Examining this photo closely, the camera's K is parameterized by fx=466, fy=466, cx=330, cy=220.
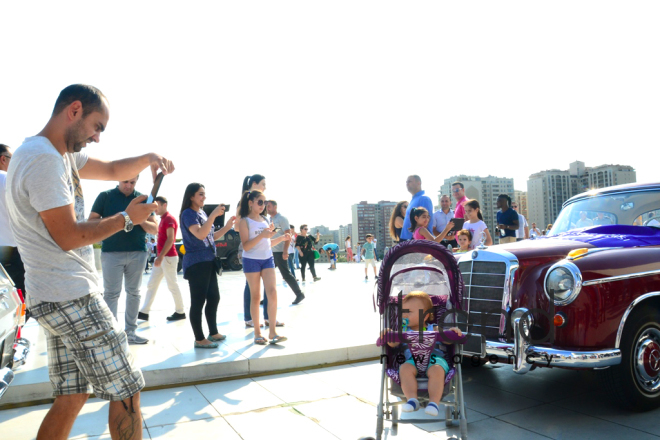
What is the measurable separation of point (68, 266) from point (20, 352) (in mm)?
1836

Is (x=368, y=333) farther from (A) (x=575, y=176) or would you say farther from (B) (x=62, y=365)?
(A) (x=575, y=176)

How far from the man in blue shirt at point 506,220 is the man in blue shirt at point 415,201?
8.85ft

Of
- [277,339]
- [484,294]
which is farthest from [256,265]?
[484,294]

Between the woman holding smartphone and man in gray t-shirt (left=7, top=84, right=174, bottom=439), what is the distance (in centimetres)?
313

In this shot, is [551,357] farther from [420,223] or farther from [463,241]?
[463,241]

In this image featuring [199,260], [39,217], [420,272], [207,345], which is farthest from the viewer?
[199,260]

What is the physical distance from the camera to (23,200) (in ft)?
7.27

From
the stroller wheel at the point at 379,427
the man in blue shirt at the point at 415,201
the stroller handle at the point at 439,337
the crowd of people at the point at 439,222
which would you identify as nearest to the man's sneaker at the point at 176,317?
the crowd of people at the point at 439,222

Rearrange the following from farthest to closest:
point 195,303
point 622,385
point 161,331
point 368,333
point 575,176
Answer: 1. point 575,176
2. point 161,331
3. point 368,333
4. point 195,303
5. point 622,385

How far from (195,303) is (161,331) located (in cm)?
149

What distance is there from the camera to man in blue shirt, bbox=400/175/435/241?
22.5 ft

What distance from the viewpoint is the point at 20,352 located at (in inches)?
140

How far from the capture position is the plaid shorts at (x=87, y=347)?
227 centimetres

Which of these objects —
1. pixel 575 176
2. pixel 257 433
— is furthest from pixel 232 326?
pixel 575 176
